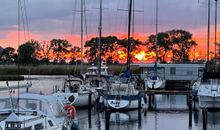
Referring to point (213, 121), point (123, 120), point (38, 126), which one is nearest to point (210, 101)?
point (213, 121)

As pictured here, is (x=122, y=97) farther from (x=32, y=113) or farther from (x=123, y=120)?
(x=32, y=113)

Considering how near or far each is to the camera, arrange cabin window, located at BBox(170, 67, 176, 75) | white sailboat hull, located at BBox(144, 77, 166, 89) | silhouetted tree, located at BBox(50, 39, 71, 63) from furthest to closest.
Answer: silhouetted tree, located at BBox(50, 39, 71, 63), cabin window, located at BBox(170, 67, 176, 75), white sailboat hull, located at BBox(144, 77, 166, 89)

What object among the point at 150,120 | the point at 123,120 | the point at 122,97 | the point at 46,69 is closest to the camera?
the point at 123,120

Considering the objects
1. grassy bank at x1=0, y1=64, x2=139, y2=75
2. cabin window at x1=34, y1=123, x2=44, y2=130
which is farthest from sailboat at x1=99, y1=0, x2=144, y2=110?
grassy bank at x1=0, y1=64, x2=139, y2=75

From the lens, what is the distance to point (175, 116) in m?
43.4

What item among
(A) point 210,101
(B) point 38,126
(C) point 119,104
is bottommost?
(C) point 119,104

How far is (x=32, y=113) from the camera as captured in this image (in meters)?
20.1

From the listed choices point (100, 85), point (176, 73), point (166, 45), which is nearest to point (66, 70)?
point (176, 73)

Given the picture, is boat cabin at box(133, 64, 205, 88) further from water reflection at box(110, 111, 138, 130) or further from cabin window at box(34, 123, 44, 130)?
cabin window at box(34, 123, 44, 130)

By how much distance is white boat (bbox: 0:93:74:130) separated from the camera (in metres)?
17.8

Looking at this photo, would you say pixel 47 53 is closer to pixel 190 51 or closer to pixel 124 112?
pixel 190 51

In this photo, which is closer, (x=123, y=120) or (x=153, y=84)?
(x=123, y=120)

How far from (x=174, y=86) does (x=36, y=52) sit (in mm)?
88413

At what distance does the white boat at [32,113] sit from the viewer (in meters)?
17.8
